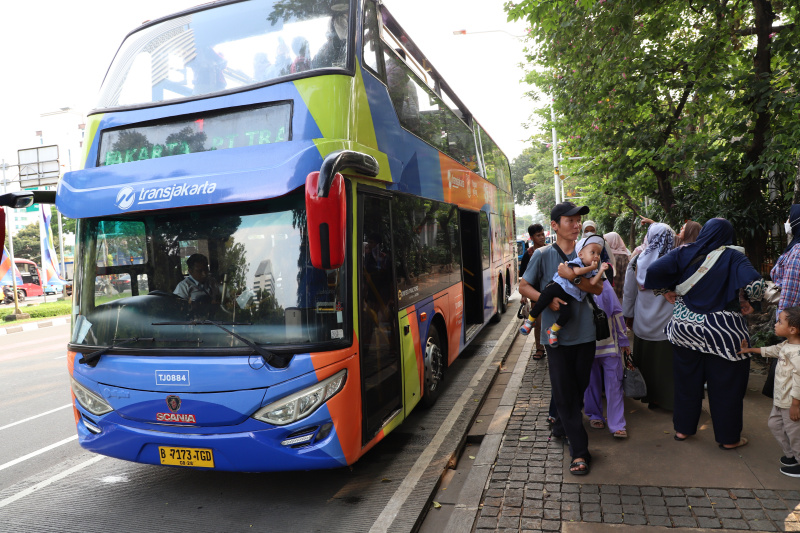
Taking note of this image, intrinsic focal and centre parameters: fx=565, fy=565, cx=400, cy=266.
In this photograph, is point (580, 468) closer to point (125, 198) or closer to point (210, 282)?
point (210, 282)

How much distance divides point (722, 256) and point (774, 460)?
156cm

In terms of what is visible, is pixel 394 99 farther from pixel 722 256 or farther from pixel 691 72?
pixel 691 72

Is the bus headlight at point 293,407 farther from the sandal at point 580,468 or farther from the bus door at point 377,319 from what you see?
the sandal at point 580,468

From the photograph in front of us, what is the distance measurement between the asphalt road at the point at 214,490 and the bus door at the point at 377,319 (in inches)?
18.8

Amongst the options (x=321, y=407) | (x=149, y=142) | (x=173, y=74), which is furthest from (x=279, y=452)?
(x=173, y=74)

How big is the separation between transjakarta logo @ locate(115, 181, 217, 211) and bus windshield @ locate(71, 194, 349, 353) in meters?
0.21

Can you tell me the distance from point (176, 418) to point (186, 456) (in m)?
0.28

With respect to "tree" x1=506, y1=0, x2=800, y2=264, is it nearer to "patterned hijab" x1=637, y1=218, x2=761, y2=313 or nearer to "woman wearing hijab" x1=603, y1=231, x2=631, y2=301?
"woman wearing hijab" x1=603, y1=231, x2=631, y2=301

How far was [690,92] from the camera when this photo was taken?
9.30m

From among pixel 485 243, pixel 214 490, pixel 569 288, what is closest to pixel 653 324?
pixel 569 288

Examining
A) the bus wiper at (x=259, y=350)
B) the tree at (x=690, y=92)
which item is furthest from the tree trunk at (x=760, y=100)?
the bus wiper at (x=259, y=350)

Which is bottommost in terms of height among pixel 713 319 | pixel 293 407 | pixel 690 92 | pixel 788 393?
pixel 788 393

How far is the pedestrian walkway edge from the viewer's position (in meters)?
3.82

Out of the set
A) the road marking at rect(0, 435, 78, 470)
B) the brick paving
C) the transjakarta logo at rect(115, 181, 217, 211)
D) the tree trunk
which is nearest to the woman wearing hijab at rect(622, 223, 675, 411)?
the brick paving
